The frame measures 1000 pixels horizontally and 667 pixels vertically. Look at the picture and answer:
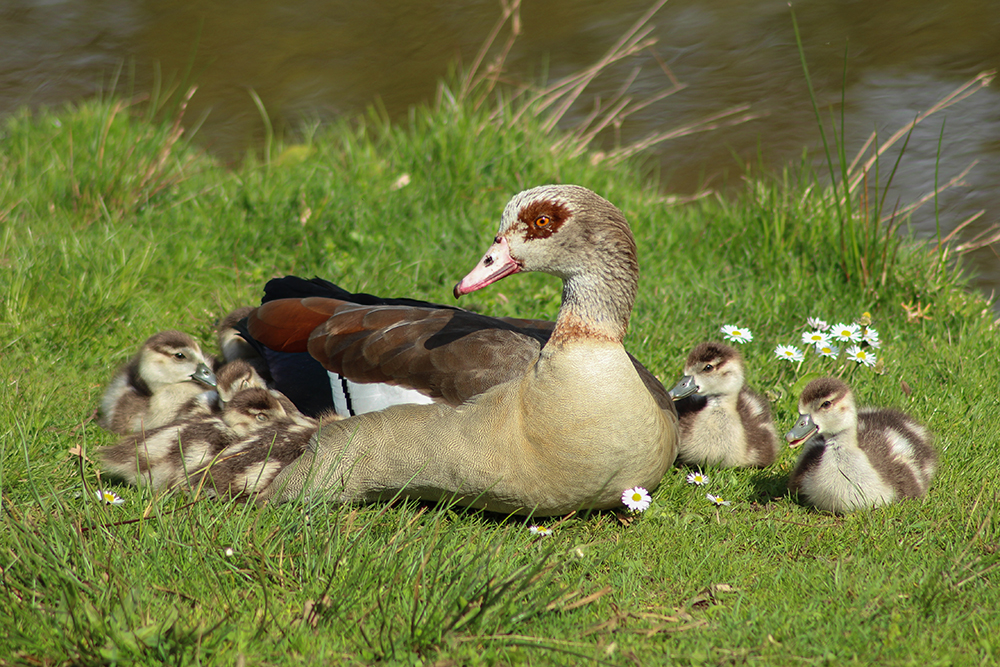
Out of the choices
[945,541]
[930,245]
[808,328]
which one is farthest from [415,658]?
[930,245]

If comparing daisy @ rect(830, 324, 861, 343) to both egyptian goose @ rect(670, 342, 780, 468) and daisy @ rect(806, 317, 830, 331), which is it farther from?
egyptian goose @ rect(670, 342, 780, 468)

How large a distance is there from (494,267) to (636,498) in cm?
107

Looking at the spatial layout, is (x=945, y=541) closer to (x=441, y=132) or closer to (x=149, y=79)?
(x=441, y=132)

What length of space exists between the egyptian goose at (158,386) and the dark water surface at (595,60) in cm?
389

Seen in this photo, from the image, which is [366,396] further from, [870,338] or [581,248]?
[870,338]

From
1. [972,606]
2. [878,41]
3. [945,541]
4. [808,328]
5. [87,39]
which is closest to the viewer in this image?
[972,606]

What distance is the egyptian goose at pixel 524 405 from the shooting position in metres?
3.48

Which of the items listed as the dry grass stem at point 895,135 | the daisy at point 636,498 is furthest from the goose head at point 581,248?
the dry grass stem at point 895,135

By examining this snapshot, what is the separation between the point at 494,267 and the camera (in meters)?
3.65

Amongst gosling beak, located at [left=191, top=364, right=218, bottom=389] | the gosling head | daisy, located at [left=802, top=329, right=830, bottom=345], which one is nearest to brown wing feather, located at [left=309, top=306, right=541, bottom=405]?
the gosling head

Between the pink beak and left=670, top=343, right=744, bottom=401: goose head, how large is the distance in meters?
1.08

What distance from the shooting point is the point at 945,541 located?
3.56 metres

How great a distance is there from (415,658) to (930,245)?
544 cm

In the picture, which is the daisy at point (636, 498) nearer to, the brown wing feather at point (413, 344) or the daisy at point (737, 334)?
the brown wing feather at point (413, 344)
